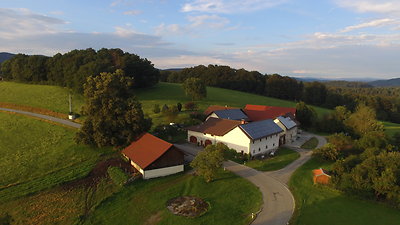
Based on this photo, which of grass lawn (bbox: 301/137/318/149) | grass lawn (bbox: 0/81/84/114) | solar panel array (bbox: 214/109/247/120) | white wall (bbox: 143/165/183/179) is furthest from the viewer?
grass lawn (bbox: 0/81/84/114)

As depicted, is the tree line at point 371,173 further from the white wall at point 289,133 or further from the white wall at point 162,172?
the white wall at point 162,172

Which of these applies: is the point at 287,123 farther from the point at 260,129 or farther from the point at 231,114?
the point at 260,129

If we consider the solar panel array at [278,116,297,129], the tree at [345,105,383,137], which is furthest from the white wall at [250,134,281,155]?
the tree at [345,105,383,137]

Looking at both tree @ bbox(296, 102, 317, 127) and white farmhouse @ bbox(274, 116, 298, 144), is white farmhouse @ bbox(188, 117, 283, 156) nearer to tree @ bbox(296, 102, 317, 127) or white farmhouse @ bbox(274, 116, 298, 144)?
white farmhouse @ bbox(274, 116, 298, 144)

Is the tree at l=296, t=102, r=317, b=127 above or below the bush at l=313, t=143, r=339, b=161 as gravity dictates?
above

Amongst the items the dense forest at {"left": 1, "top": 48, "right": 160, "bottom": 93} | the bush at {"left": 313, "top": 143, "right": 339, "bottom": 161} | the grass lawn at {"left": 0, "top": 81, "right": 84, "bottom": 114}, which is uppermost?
the dense forest at {"left": 1, "top": 48, "right": 160, "bottom": 93}

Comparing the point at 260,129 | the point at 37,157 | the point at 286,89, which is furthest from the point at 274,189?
the point at 286,89

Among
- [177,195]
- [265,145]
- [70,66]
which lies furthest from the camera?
[70,66]
